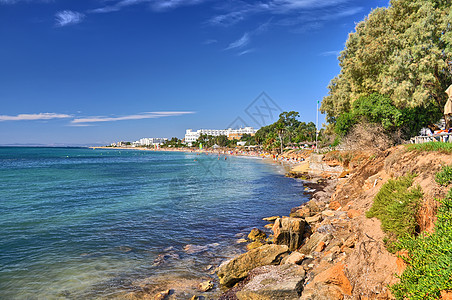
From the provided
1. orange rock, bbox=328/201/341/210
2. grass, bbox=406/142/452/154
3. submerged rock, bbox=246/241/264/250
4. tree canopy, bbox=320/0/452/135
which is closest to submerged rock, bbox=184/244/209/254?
submerged rock, bbox=246/241/264/250

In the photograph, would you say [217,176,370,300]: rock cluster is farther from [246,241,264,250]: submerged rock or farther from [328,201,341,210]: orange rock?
[328,201,341,210]: orange rock

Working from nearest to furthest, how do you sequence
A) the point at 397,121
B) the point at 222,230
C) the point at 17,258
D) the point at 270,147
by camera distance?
the point at 17,258
the point at 222,230
the point at 397,121
the point at 270,147

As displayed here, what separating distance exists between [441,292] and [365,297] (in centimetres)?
174

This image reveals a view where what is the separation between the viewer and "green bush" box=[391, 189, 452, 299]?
16.0ft

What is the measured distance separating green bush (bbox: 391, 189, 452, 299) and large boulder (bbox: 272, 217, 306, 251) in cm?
586

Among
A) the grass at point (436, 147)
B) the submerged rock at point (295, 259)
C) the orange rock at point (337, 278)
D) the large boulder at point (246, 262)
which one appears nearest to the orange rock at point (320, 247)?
the submerged rock at point (295, 259)

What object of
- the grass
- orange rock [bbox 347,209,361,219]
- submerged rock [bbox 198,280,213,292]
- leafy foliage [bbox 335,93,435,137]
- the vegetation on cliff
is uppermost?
leafy foliage [bbox 335,93,435,137]

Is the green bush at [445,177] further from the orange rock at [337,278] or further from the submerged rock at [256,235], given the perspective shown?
the submerged rock at [256,235]

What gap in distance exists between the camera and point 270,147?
379 ft

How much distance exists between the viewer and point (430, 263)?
530cm

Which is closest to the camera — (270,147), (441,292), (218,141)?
(441,292)

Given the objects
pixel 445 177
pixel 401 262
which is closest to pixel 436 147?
pixel 445 177

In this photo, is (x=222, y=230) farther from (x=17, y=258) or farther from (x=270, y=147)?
(x=270, y=147)

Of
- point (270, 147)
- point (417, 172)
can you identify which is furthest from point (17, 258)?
point (270, 147)
